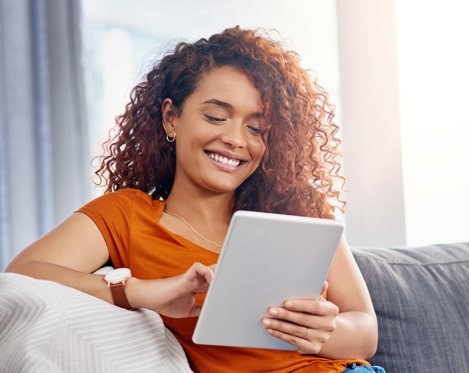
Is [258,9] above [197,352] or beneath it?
above

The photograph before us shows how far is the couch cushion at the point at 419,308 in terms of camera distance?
1611 millimetres

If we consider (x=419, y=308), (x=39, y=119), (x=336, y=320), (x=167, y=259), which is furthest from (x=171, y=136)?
(x=39, y=119)

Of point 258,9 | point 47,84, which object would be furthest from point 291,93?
point 47,84

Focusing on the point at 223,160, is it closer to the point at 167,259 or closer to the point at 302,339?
the point at 167,259

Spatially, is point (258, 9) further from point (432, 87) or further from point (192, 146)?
point (192, 146)

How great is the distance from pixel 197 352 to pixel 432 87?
4.83 feet

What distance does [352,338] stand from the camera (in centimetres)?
145

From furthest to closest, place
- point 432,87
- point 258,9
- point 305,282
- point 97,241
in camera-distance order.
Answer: point 258,9 → point 432,87 → point 97,241 → point 305,282

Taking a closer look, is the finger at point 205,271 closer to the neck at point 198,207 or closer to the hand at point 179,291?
the hand at point 179,291

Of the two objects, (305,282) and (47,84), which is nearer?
(305,282)

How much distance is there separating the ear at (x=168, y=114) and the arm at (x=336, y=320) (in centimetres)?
44

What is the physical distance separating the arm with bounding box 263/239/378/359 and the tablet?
23mm

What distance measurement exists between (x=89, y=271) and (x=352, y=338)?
0.51 m

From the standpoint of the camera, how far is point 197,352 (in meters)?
1.46
